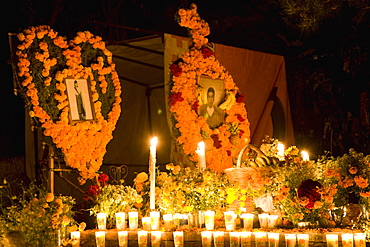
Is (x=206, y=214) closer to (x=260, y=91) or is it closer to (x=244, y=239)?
(x=244, y=239)

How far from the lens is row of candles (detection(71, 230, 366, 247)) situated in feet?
→ 15.4

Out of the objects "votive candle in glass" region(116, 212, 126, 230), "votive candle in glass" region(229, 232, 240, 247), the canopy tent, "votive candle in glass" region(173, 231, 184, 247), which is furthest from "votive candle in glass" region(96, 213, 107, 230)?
the canopy tent

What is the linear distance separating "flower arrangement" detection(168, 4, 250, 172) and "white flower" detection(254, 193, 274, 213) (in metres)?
1.72

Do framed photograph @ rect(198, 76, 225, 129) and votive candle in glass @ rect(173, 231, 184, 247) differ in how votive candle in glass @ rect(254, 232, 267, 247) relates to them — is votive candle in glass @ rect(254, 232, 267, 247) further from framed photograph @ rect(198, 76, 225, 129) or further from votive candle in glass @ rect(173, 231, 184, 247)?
framed photograph @ rect(198, 76, 225, 129)

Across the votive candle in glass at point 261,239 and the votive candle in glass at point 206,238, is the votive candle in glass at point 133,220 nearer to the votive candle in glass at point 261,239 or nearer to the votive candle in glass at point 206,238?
the votive candle in glass at point 206,238

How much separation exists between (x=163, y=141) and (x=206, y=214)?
4.37 metres

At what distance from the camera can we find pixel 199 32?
7.55m

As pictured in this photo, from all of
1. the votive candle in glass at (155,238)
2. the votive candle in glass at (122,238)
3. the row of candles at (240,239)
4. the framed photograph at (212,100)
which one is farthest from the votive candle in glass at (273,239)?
the framed photograph at (212,100)

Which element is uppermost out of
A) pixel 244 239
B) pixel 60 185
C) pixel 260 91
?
pixel 260 91

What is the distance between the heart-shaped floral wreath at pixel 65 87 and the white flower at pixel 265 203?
183 cm

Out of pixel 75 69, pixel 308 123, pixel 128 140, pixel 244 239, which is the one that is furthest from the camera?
pixel 308 123

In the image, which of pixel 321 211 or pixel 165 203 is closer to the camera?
pixel 321 211

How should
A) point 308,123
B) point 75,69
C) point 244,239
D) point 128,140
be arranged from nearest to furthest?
point 244,239, point 75,69, point 128,140, point 308,123

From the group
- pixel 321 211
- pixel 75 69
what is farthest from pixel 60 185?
pixel 321 211
